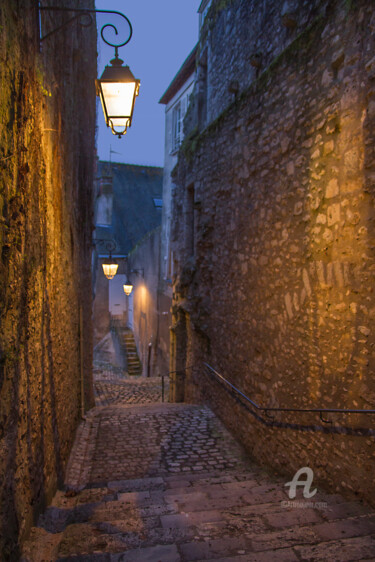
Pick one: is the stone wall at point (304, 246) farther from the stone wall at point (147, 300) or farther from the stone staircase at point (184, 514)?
the stone wall at point (147, 300)

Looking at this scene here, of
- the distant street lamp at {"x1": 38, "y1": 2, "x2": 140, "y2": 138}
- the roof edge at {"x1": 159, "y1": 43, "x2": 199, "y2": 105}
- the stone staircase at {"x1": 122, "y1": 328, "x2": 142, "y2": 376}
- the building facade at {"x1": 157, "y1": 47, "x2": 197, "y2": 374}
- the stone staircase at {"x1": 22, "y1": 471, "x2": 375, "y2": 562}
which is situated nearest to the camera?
the stone staircase at {"x1": 22, "y1": 471, "x2": 375, "y2": 562}

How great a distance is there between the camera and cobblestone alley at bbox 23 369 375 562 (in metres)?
2.67

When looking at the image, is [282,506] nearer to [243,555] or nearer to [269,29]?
[243,555]

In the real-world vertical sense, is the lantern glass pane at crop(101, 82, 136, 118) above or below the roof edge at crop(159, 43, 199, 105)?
below

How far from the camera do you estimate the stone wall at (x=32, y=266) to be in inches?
91.4

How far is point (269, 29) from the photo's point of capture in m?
5.39

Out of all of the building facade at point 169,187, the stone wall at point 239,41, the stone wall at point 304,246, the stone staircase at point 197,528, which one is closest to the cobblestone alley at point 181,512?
the stone staircase at point 197,528

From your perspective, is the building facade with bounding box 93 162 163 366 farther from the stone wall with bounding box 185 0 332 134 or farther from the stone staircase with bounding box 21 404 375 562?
the stone staircase with bounding box 21 404 375 562

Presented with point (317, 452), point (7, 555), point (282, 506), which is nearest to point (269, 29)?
point (317, 452)

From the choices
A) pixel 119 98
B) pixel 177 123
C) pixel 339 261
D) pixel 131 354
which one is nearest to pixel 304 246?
pixel 339 261

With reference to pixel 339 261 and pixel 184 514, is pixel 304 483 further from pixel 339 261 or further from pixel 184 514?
pixel 339 261

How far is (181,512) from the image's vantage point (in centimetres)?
342

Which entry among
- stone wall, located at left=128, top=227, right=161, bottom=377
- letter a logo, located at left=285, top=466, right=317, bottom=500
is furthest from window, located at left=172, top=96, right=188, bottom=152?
letter a logo, located at left=285, top=466, right=317, bottom=500

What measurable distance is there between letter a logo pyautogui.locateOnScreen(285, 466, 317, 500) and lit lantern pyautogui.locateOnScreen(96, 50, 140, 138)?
3.87m
